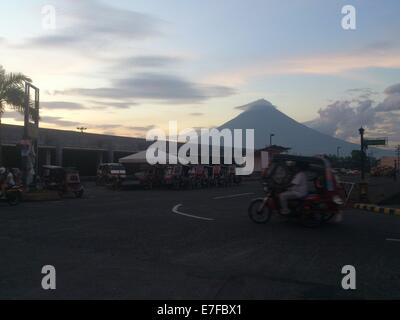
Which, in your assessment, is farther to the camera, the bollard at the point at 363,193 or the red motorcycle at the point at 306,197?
the bollard at the point at 363,193

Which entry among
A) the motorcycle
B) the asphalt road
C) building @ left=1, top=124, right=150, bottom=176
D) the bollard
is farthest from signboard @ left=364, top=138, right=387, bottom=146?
building @ left=1, top=124, right=150, bottom=176

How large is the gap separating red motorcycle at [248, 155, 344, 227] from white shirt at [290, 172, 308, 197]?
0.58 ft

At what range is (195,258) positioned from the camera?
8.79 metres

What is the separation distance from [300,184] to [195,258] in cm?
552

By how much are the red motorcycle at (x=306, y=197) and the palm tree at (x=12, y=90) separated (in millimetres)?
18737

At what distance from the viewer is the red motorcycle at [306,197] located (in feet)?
43.3

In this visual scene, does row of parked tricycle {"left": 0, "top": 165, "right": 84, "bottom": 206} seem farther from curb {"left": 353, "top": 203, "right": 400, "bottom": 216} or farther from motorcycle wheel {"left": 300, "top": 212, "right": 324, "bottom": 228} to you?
motorcycle wheel {"left": 300, "top": 212, "right": 324, "bottom": 228}

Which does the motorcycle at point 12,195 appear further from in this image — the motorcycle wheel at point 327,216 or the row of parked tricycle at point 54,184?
the motorcycle wheel at point 327,216

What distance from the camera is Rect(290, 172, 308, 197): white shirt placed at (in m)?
13.3

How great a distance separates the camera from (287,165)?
14117mm

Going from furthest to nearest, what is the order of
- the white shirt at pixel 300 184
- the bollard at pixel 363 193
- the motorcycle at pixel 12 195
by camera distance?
1. the bollard at pixel 363 193
2. the motorcycle at pixel 12 195
3. the white shirt at pixel 300 184

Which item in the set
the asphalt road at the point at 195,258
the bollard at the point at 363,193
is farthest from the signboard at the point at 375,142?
the asphalt road at the point at 195,258
